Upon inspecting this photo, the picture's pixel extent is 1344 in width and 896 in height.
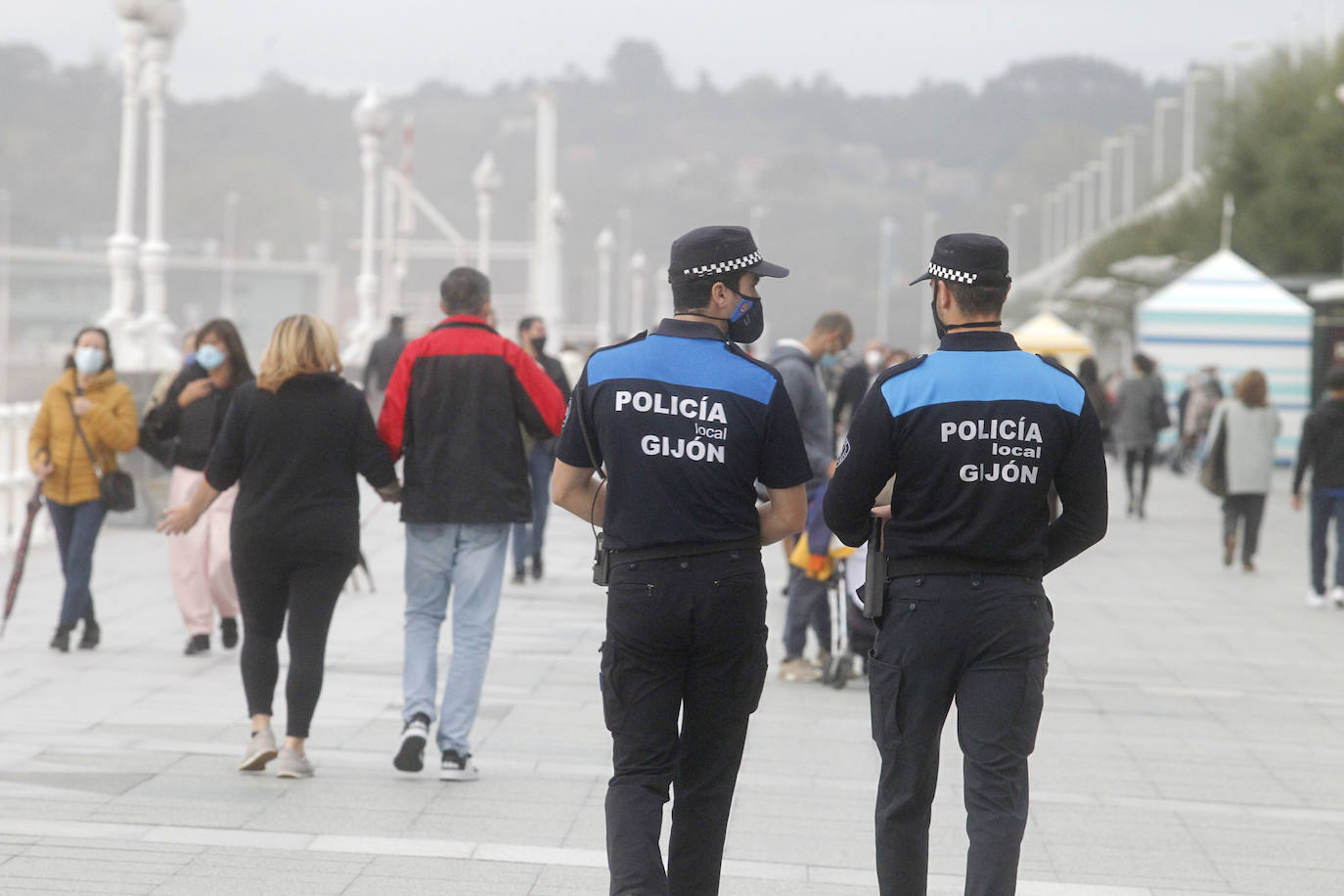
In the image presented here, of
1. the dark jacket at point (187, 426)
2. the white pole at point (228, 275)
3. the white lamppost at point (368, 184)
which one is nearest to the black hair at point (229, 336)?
the dark jacket at point (187, 426)

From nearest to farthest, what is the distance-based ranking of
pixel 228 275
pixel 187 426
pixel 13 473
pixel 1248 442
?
1. pixel 187 426
2. pixel 13 473
3. pixel 1248 442
4. pixel 228 275

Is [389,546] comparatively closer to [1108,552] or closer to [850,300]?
[1108,552]

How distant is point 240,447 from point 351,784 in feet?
3.95

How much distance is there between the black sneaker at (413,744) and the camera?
6.68m

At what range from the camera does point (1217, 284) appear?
30.1m

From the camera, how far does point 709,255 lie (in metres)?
4.41

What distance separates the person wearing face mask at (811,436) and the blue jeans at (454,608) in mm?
2411

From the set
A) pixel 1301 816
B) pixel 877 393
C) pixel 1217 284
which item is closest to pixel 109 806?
pixel 877 393

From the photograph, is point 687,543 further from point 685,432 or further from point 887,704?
point 887,704

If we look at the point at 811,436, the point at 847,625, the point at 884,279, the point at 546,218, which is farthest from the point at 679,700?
the point at 884,279

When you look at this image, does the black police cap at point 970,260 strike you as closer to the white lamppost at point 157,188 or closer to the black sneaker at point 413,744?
the black sneaker at point 413,744

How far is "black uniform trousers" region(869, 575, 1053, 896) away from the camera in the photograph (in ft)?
14.0

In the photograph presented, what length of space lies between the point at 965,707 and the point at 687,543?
724mm

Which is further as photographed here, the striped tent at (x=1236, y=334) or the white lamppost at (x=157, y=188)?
the striped tent at (x=1236, y=334)
